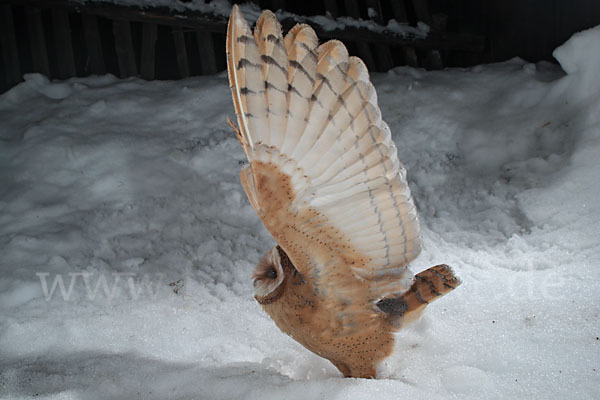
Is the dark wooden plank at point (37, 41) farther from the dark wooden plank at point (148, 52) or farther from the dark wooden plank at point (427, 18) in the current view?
the dark wooden plank at point (427, 18)

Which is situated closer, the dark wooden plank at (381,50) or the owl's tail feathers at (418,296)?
the owl's tail feathers at (418,296)

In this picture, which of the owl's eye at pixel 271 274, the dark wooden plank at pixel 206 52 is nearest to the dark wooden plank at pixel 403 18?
the dark wooden plank at pixel 206 52

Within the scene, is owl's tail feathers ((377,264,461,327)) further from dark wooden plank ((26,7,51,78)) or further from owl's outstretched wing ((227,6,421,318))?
dark wooden plank ((26,7,51,78))

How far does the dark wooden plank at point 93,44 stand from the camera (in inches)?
142

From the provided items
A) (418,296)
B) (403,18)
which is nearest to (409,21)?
(403,18)

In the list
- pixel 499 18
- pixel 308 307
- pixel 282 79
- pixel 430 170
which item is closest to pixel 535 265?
pixel 430 170

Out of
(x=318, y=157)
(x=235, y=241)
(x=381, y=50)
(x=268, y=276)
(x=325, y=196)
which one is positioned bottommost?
(x=235, y=241)

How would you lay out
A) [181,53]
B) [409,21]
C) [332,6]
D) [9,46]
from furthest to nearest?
[409,21] < [332,6] < [181,53] < [9,46]

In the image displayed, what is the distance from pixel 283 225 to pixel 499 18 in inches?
129

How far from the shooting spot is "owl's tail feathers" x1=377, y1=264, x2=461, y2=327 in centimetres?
159

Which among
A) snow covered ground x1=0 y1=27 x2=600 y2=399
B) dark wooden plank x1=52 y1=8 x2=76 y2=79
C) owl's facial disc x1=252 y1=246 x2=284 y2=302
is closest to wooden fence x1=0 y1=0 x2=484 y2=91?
dark wooden plank x1=52 y1=8 x2=76 y2=79

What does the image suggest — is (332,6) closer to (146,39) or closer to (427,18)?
(427,18)

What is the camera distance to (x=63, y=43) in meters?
3.59

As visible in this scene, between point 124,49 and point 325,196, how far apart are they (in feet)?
9.41
